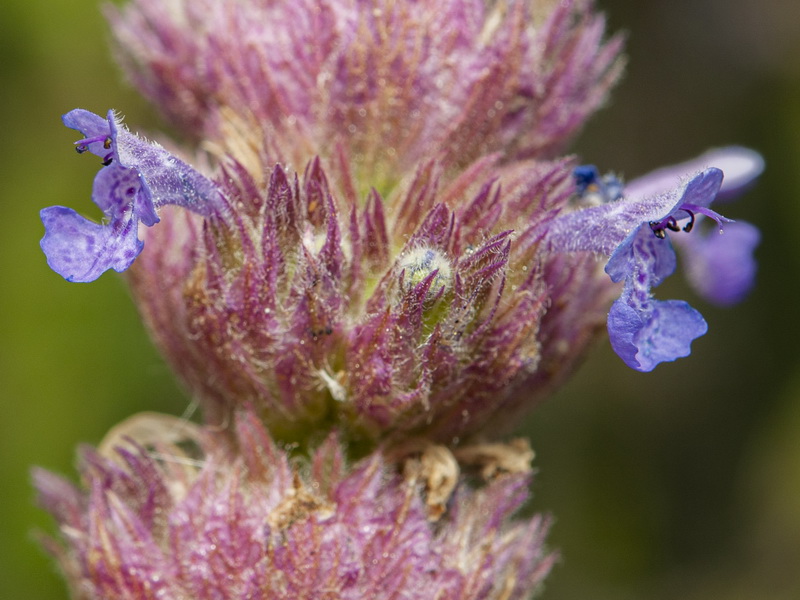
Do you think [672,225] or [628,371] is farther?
[628,371]

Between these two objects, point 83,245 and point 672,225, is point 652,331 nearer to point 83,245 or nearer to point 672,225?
point 672,225

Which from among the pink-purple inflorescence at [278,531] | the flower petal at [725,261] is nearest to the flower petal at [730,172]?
the flower petal at [725,261]

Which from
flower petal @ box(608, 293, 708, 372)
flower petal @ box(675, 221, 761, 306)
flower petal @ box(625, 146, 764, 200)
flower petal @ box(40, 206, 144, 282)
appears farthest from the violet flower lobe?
flower petal @ box(40, 206, 144, 282)

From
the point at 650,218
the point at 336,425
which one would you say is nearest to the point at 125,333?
the point at 336,425

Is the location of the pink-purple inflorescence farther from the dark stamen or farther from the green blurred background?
the green blurred background

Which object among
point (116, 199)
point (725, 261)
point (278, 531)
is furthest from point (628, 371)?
point (116, 199)

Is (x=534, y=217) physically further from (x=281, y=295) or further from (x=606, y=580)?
(x=606, y=580)
